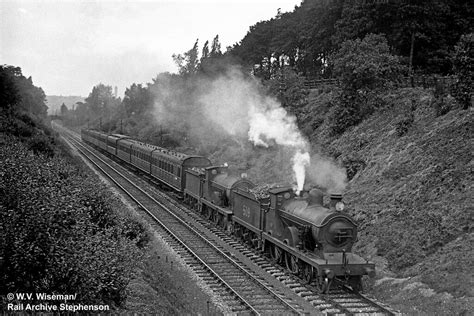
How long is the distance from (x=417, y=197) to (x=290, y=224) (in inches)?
236

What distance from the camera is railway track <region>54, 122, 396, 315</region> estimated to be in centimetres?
1397

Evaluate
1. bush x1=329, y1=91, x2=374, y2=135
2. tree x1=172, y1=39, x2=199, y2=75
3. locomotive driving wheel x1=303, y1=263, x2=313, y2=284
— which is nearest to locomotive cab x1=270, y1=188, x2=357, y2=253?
locomotive driving wheel x1=303, y1=263, x2=313, y2=284

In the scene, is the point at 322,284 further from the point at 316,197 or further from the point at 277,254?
the point at 277,254

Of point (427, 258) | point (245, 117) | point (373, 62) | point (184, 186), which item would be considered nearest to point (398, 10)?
point (373, 62)

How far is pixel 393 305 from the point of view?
1418cm

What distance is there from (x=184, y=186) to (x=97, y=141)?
47032mm

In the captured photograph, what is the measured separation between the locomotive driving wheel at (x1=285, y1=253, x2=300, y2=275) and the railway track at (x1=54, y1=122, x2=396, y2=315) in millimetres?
247

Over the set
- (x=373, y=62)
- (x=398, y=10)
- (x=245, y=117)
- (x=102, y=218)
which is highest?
(x=398, y=10)

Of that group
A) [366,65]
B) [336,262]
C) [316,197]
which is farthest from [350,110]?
[336,262]

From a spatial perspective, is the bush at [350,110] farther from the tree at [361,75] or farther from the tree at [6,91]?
the tree at [6,91]

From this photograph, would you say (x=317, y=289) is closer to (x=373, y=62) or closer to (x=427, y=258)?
(x=427, y=258)

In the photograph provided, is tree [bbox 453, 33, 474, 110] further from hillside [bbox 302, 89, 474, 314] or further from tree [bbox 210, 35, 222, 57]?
tree [bbox 210, 35, 222, 57]

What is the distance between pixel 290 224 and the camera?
58.9 ft

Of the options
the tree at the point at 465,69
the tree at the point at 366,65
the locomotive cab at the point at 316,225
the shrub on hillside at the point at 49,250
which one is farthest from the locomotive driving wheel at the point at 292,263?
the tree at the point at 366,65
